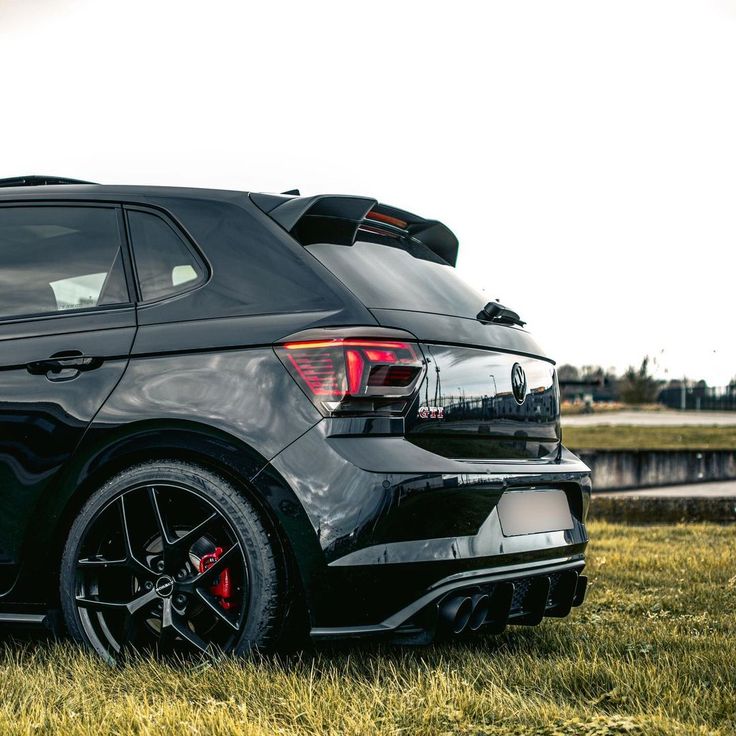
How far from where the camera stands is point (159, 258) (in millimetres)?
3900

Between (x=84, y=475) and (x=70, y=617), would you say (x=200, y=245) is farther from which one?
(x=70, y=617)

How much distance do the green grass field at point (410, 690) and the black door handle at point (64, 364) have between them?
1.00 metres

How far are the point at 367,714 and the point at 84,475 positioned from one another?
138 cm

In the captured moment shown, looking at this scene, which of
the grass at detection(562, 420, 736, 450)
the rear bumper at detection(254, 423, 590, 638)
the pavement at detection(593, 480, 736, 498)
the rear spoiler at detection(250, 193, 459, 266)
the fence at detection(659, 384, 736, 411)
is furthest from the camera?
the fence at detection(659, 384, 736, 411)

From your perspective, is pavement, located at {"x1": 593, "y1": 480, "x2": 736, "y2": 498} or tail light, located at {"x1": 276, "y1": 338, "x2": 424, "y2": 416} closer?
tail light, located at {"x1": 276, "y1": 338, "x2": 424, "y2": 416}

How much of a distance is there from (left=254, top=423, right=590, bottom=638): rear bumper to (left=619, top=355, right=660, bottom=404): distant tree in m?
66.6

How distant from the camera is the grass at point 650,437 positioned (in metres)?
26.6

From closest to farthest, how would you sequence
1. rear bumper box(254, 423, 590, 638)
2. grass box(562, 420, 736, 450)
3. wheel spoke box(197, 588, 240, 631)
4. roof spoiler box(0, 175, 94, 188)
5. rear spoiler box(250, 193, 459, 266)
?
rear bumper box(254, 423, 590, 638) < wheel spoke box(197, 588, 240, 631) < rear spoiler box(250, 193, 459, 266) < roof spoiler box(0, 175, 94, 188) < grass box(562, 420, 736, 450)

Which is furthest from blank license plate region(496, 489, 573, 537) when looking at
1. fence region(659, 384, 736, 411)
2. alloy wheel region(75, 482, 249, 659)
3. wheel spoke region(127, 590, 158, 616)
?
fence region(659, 384, 736, 411)

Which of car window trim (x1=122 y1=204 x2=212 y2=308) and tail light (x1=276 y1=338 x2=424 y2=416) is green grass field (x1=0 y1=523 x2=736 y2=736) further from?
car window trim (x1=122 y1=204 x2=212 y2=308)

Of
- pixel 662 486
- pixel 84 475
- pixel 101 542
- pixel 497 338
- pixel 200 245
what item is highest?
pixel 200 245

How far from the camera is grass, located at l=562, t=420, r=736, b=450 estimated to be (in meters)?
26.6

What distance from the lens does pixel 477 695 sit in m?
3.25

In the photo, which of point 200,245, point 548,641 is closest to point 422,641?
point 548,641
